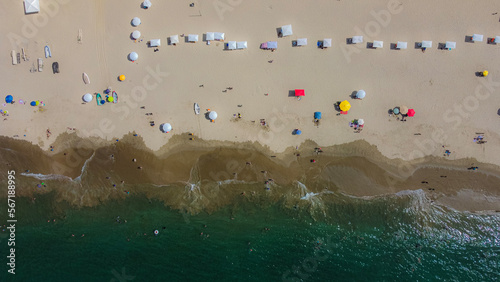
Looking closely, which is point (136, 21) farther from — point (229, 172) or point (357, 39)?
point (357, 39)

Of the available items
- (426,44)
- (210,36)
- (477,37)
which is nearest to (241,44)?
(210,36)

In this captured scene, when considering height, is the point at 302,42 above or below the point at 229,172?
above

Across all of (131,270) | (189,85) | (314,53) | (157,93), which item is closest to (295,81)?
(314,53)

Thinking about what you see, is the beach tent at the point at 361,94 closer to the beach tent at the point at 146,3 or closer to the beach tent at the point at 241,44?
the beach tent at the point at 241,44

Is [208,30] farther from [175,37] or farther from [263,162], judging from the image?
[263,162]

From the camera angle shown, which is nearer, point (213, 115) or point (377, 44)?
point (377, 44)

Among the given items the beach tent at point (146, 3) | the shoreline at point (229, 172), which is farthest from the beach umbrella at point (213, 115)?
the beach tent at point (146, 3)
